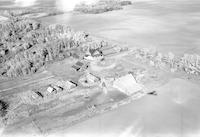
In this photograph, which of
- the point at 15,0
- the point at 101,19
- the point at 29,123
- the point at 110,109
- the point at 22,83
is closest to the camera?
the point at 29,123

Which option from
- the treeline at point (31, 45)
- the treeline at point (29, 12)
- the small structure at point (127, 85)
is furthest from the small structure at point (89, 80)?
the treeline at point (29, 12)

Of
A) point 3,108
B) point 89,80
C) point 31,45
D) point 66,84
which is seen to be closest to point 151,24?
point 31,45

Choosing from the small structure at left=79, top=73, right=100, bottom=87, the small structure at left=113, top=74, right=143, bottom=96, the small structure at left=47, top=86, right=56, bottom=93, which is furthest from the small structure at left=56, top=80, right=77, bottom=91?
the small structure at left=113, top=74, right=143, bottom=96

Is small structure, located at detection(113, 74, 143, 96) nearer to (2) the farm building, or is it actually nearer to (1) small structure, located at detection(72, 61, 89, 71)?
(2) the farm building

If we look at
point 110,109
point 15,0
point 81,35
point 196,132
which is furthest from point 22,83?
point 15,0

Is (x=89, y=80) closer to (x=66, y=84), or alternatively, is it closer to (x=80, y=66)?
(x=66, y=84)

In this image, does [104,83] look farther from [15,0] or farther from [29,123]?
[15,0]

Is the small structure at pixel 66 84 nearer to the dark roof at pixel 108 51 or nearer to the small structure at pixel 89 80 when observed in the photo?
the small structure at pixel 89 80
